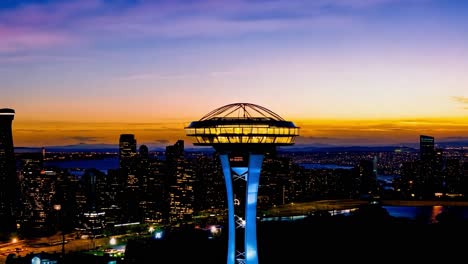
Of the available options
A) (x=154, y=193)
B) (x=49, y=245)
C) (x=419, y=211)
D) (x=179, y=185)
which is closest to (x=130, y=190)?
(x=154, y=193)

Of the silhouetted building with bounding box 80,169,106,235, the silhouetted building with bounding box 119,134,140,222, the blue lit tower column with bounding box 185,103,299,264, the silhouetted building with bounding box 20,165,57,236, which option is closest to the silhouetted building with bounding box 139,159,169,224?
the silhouetted building with bounding box 119,134,140,222

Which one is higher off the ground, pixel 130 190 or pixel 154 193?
pixel 130 190

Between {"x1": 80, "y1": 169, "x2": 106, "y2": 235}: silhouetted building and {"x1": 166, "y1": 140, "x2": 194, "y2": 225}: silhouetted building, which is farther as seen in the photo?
{"x1": 166, "y1": 140, "x2": 194, "y2": 225}: silhouetted building

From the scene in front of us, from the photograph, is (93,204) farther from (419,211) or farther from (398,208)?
(419,211)

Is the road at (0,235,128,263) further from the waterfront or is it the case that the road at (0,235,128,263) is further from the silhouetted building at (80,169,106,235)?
the waterfront

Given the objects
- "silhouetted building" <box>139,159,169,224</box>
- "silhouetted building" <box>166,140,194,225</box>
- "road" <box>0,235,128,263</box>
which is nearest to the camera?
"road" <box>0,235,128,263</box>

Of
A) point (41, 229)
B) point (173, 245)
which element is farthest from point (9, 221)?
point (173, 245)

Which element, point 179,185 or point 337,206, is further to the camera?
point 179,185

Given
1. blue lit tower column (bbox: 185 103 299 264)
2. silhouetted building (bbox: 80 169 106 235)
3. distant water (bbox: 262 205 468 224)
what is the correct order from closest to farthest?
blue lit tower column (bbox: 185 103 299 264), distant water (bbox: 262 205 468 224), silhouetted building (bbox: 80 169 106 235)

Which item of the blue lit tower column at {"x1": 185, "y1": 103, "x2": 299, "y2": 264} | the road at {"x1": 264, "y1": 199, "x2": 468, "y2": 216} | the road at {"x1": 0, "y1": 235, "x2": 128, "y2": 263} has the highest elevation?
the blue lit tower column at {"x1": 185, "y1": 103, "x2": 299, "y2": 264}

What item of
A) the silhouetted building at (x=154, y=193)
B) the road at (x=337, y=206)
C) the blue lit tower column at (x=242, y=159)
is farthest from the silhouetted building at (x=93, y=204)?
the blue lit tower column at (x=242, y=159)
